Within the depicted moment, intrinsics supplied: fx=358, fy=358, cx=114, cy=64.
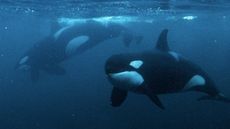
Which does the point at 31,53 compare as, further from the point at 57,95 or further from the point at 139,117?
the point at 57,95

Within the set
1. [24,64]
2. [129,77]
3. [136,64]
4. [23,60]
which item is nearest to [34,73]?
[24,64]

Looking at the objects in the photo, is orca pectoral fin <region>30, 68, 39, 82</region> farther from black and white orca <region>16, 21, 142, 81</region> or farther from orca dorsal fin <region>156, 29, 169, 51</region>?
orca dorsal fin <region>156, 29, 169, 51</region>

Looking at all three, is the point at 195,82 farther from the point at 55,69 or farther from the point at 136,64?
the point at 55,69

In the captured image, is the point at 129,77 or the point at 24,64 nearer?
the point at 129,77

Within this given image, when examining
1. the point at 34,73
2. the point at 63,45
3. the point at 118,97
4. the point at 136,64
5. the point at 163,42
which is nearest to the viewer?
the point at 136,64

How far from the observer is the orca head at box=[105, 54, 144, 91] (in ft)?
29.4

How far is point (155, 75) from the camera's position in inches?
402

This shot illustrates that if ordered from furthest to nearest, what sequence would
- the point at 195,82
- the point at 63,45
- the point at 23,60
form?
the point at 23,60, the point at 63,45, the point at 195,82

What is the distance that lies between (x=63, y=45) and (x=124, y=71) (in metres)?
8.85

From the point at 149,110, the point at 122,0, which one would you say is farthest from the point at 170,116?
the point at 122,0

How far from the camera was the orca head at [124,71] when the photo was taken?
8.97m

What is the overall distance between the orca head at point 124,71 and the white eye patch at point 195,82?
224cm

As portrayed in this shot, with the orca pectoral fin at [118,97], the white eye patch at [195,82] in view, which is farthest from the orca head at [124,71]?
the white eye patch at [195,82]

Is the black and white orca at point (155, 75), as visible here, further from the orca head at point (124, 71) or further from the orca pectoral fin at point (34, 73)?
the orca pectoral fin at point (34, 73)
